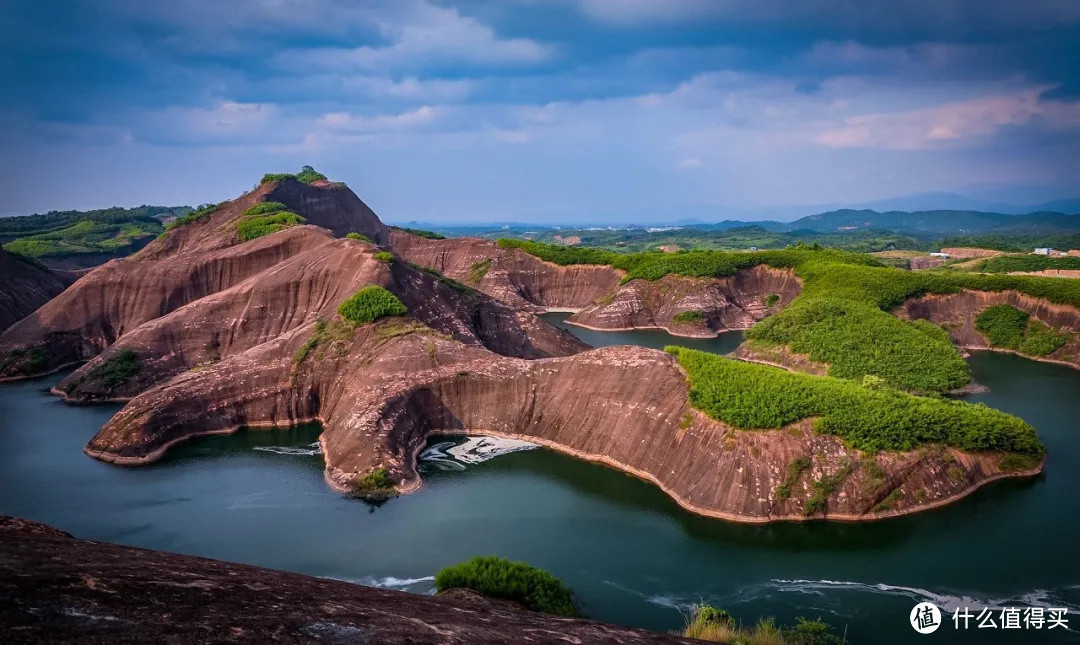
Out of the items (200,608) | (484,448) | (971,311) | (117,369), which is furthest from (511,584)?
(971,311)

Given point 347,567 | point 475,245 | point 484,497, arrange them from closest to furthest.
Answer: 1. point 347,567
2. point 484,497
3. point 475,245

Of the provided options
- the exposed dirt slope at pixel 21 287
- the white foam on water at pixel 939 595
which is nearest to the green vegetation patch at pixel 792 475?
the white foam on water at pixel 939 595

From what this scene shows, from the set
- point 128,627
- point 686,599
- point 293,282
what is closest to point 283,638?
point 128,627

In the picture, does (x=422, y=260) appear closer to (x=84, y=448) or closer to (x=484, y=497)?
(x=84, y=448)

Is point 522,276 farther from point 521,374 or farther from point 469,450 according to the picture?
point 469,450

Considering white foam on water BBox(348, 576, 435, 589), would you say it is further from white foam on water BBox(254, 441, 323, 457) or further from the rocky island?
white foam on water BBox(254, 441, 323, 457)

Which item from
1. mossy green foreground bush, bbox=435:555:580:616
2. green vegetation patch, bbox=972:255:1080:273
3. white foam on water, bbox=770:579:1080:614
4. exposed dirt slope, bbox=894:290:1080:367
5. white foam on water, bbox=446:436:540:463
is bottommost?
white foam on water, bbox=770:579:1080:614

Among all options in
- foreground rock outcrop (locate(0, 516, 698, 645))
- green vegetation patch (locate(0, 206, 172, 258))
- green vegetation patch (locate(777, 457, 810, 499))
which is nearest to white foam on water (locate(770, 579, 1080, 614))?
green vegetation patch (locate(777, 457, 810, 499))
